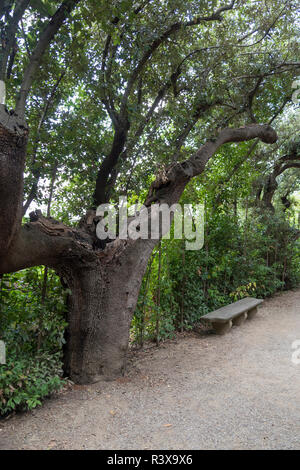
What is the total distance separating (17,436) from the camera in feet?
8.59

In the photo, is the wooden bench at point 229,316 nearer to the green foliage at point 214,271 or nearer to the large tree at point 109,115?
the green foliage at point 214,271

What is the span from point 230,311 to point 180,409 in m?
3.24

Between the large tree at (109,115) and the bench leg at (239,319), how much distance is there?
329 cm

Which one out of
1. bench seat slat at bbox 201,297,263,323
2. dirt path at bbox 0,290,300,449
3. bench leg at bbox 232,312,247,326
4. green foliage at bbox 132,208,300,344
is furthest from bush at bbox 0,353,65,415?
bench leg at bbox 232,312,247,326

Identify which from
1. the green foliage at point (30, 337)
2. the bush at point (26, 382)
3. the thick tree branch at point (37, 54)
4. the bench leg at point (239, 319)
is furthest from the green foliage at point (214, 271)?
the thick tree branch at point (37, 54)

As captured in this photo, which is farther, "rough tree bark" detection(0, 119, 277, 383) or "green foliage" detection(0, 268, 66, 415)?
"rough tree bark" detection(0, 119, 277, 383)

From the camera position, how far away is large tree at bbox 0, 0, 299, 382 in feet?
10.8

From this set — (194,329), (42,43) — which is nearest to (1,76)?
(42,43)

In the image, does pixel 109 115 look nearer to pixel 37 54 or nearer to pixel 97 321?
pixel 37 54

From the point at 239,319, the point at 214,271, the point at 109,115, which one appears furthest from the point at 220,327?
the point at 109,115

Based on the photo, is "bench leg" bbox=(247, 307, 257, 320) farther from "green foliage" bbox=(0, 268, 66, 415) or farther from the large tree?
"green foliage" bbox=(0, 268, 66, 415)

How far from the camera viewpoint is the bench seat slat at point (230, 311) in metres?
5.66

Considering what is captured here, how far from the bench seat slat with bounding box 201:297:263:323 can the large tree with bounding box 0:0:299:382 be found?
2.20 m
